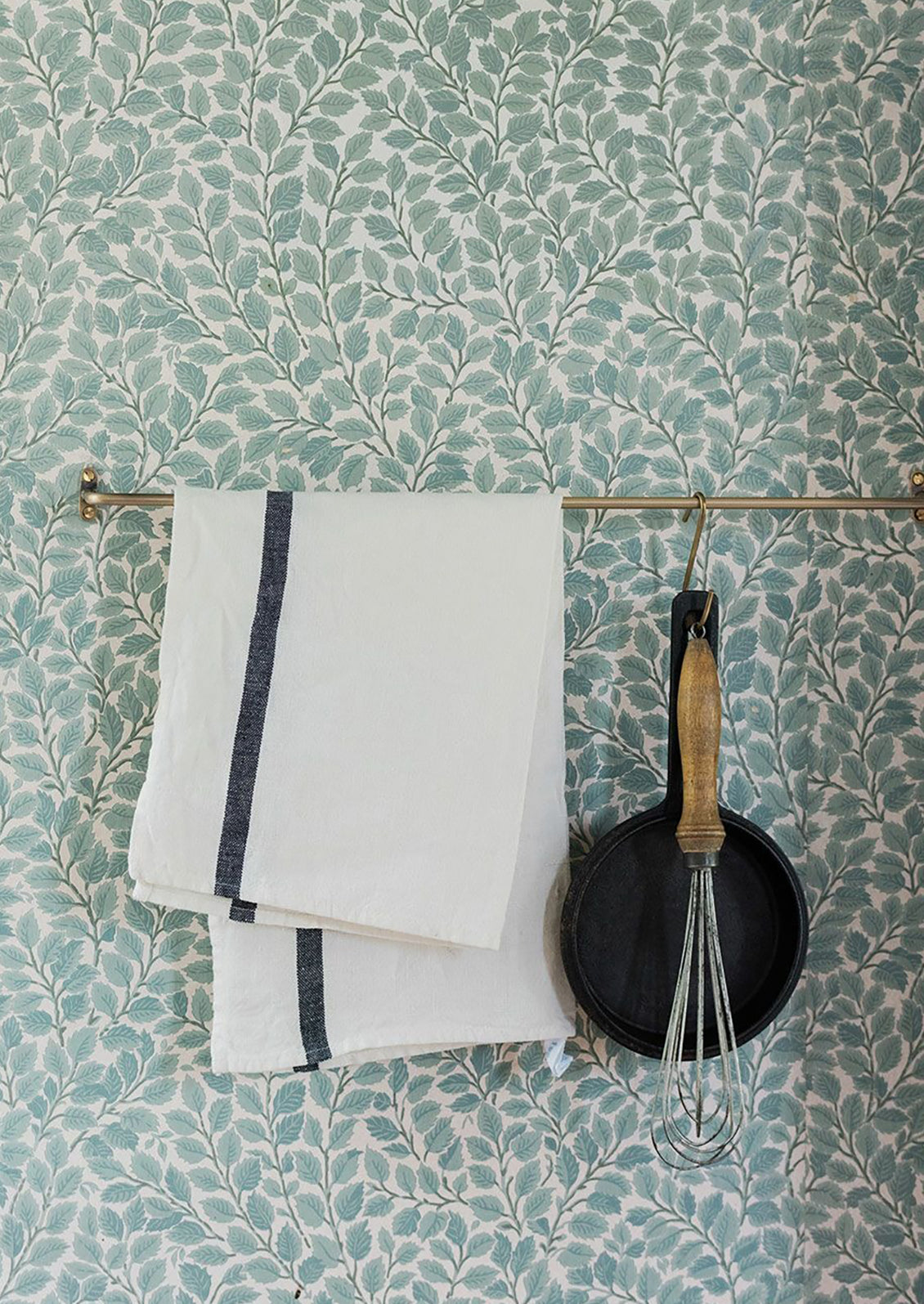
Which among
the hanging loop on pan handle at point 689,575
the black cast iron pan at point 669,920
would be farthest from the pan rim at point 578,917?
the hanging loop on pan handle at point 689,575

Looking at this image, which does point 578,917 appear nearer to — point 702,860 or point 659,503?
point 702,860

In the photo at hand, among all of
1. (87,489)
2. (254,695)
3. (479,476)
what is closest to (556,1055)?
(254,695)

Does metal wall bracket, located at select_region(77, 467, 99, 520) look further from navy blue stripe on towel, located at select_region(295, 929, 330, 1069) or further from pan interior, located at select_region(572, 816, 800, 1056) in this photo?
pan interior, located at select_region(572, 816, 800, 1056)

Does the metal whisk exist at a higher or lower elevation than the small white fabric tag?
higher

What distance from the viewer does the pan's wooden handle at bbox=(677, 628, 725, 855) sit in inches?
37.4

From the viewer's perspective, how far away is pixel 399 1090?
105 centimetres

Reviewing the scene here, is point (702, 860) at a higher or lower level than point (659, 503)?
lower

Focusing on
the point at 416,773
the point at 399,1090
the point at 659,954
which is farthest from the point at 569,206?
the point at 399,1090

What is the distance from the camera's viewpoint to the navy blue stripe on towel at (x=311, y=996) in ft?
3.20

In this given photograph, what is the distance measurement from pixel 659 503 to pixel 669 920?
1.19 feet

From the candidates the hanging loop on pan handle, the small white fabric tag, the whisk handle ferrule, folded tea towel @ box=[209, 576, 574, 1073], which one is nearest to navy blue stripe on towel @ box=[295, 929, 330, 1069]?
folded tea towel @ box=[209, 576, 574, 1073]

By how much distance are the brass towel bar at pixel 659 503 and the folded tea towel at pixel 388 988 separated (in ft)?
0.35

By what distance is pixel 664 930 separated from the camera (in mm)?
1014

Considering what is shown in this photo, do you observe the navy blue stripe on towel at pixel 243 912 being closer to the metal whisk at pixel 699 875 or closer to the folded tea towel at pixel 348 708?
the folded tea towel at pixel 348 708
